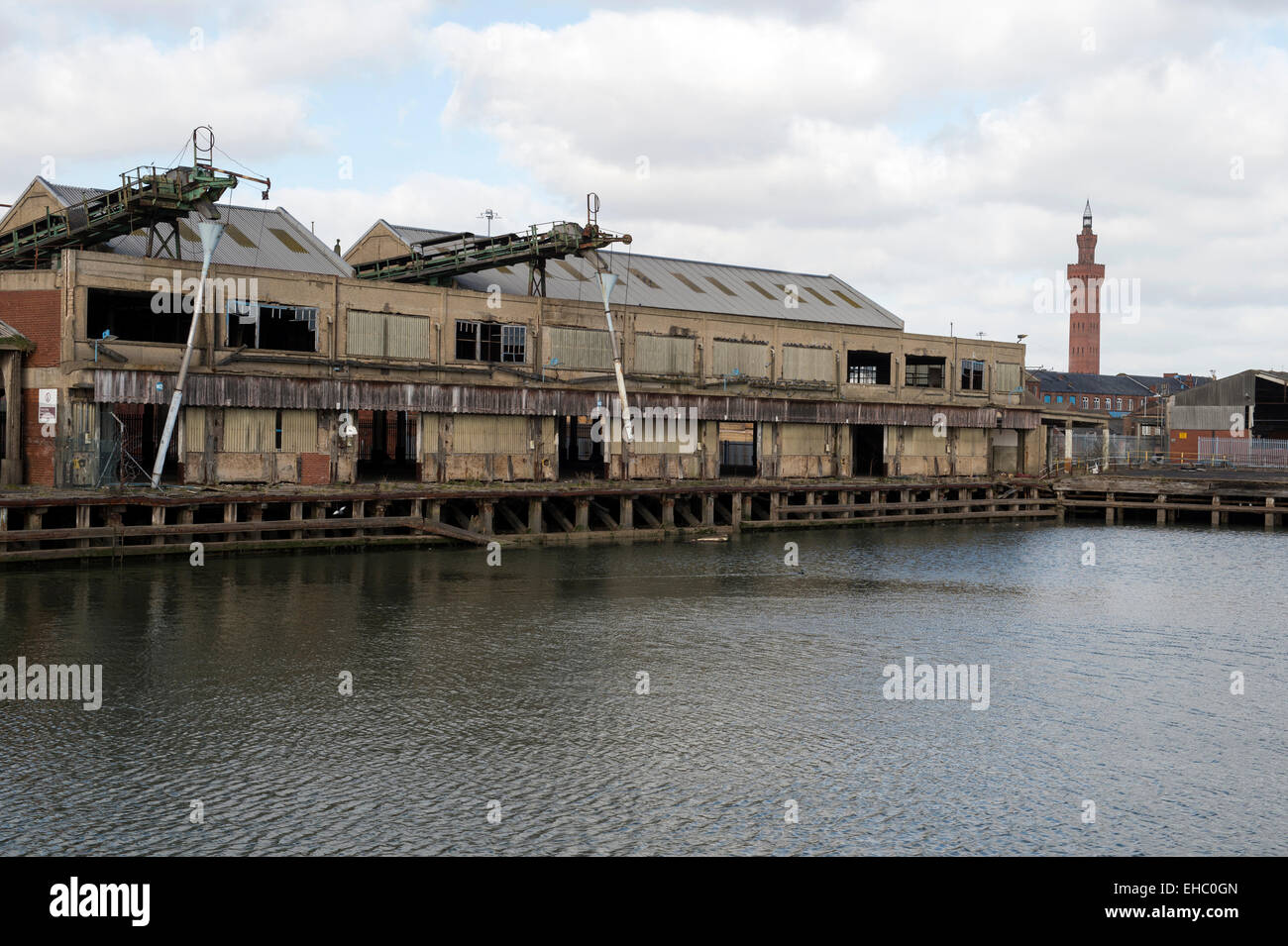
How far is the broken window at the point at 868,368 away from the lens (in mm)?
70500

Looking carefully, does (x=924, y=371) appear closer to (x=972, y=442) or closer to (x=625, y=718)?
(x=972, y=442)

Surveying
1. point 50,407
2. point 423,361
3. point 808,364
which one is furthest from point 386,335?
point 808,364

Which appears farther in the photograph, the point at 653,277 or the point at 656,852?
the point at 653,277

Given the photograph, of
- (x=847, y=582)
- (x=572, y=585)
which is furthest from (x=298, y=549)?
(x=847, y=582)

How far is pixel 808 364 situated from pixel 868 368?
279 inches

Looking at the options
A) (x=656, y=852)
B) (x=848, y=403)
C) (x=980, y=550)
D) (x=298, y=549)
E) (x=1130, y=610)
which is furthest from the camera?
(x=848, y=403)

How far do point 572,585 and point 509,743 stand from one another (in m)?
18.0

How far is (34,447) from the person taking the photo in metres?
43.9

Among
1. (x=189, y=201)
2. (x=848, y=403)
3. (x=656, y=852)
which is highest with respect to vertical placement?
(x=189, y=201)

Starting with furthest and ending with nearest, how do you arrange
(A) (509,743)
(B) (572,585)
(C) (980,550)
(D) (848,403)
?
(D) (848,403), (C) (980,550), (B) (572,585), (A) (509,743)

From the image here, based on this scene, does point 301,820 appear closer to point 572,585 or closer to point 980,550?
point 572,585

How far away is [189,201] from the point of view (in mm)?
45781

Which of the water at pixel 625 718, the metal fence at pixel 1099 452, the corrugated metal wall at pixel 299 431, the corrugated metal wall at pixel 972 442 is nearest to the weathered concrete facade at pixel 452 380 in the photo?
the corrugated metal wall at pixel 299 431

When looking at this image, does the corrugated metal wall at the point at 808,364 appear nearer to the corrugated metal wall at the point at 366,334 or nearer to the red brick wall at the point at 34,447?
the corrugated metal wall at the point at 366,334
